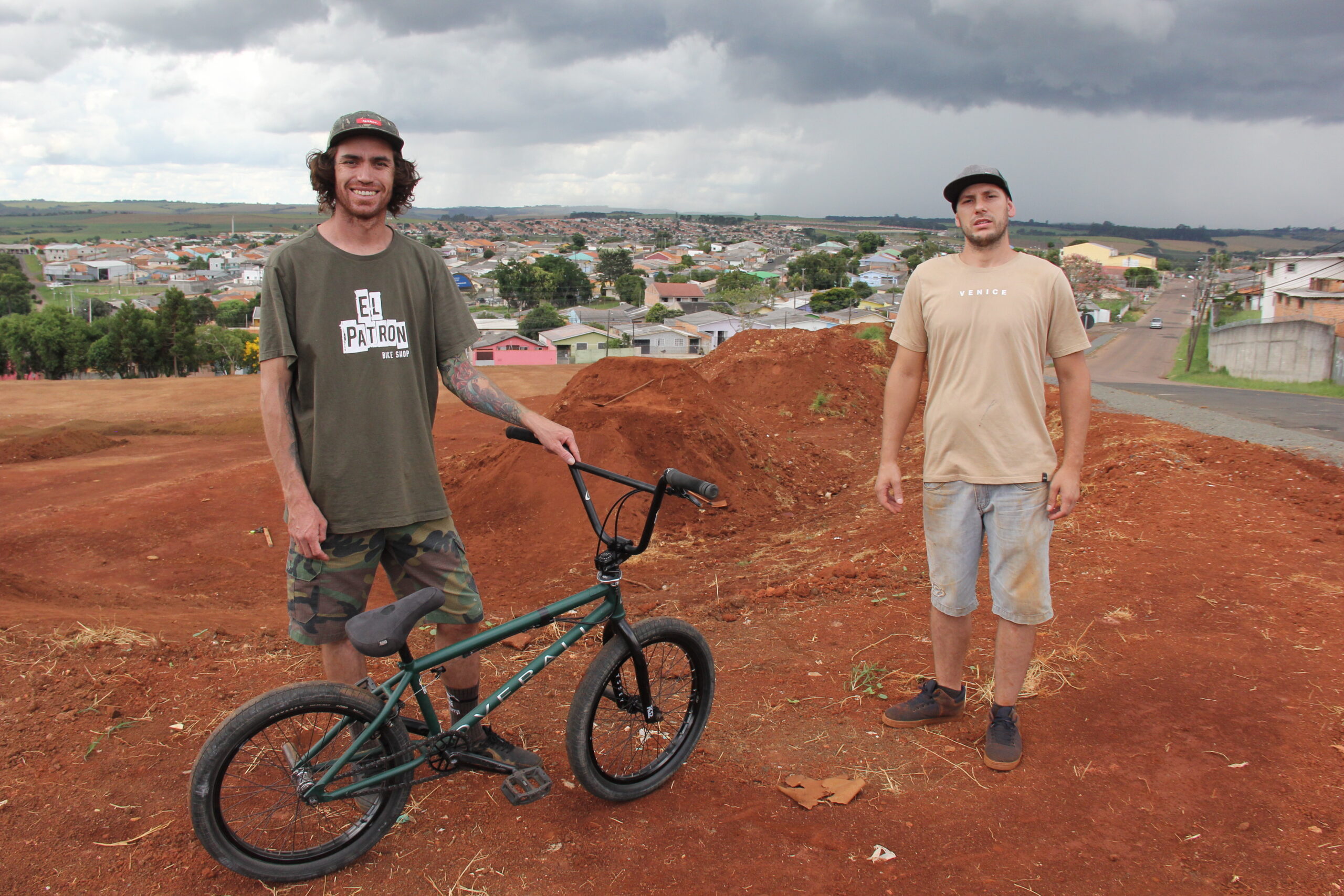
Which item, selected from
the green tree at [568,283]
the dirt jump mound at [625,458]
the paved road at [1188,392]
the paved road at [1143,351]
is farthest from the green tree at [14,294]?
the paved road at [1188,392]

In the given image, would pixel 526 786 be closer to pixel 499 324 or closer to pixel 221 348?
pixel 221 348

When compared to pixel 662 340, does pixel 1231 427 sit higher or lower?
higher

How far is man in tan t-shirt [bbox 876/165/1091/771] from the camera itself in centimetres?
313

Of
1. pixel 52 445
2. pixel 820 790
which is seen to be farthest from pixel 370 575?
pixel 52 445

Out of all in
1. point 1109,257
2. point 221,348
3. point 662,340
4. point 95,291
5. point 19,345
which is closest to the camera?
point 19,345

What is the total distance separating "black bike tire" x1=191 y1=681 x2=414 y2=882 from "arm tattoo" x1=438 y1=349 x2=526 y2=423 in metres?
1.05

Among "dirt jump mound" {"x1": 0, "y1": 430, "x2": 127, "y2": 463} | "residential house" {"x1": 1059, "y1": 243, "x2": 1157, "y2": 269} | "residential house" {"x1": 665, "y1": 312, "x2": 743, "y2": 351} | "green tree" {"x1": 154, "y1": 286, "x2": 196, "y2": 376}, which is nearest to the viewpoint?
"dirt jump mound" {"x1": 0, "y1": 430, "x2": 127, "y2": 463}

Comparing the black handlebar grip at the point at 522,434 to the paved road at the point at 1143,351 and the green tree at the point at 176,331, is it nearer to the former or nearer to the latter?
the paved road at the point at 1143,351

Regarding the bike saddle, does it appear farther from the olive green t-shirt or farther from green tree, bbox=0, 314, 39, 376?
green tree, bbox=0, 314, 39, 376

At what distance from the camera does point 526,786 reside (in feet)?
9.34

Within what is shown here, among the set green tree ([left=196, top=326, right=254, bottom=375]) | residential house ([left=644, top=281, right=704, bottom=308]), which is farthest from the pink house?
residential house ([left=644, top=281, right=704, bottom=308])

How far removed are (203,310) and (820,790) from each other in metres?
92.4

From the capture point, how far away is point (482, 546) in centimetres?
884

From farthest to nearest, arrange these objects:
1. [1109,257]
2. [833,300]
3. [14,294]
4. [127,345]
→ [1109,257]
[833,300]
[14,294]
[127,345]
